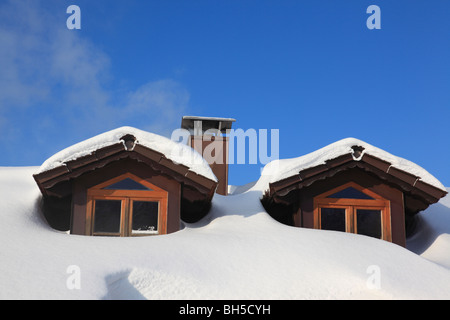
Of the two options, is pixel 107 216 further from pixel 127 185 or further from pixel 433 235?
pixel 433 235

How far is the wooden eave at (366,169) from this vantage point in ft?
32.0

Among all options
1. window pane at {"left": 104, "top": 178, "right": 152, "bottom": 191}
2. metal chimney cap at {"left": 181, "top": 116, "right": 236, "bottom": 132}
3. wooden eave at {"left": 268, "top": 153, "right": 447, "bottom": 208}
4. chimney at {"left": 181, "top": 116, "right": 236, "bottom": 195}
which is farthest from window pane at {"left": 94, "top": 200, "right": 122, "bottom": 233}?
metal chimney cap at {"left": 181, "top": 116, "right": 236, "bottom": 132}

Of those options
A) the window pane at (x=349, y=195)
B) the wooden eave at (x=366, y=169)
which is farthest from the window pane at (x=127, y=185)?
the window pane at (x=349, y=195)

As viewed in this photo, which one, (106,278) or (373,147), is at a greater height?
(373,147)

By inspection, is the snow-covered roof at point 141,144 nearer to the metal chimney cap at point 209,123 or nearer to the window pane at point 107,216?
the window pane at point 107,216

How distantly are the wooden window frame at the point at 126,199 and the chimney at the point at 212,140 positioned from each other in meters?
5.31

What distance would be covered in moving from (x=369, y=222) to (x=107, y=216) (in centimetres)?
497

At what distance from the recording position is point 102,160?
9172mm

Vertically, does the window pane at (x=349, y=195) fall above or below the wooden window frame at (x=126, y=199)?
above

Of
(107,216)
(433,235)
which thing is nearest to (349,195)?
(433,235)

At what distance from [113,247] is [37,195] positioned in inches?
120

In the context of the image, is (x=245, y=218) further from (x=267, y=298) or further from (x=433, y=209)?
(x=433, y=209)
